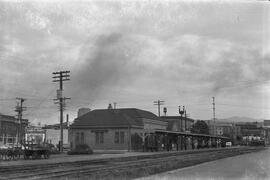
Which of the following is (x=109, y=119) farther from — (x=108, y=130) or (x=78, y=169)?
(x=78, y=169)

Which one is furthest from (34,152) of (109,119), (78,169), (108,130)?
(109,119)

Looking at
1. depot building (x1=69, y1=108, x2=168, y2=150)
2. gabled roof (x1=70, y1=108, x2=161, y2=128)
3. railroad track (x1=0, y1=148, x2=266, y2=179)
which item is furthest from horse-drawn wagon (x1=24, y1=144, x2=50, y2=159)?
gabled roof (x1=70, y1=108, x2=161, y2=128)

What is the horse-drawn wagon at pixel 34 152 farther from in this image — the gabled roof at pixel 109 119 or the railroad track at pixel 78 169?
the gabled roof at pixel 109 119

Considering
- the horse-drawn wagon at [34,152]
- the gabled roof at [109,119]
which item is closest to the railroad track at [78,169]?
the horse-drawn wagon at [34,152]

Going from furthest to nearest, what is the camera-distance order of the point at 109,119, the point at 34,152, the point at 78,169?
1. the point at 109,119
2. the point at 34,152
3. the point at 78,169

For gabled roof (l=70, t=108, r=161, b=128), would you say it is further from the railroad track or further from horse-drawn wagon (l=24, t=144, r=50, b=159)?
the railroad track

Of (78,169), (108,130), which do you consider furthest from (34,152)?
(108,130)

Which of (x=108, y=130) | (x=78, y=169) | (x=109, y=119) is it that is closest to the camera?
(x=78, y=169)

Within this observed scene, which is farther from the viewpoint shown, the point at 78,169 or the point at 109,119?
the point at 109,119

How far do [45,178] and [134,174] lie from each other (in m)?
4.25

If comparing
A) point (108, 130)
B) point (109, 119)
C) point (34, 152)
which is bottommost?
point (34, 152)

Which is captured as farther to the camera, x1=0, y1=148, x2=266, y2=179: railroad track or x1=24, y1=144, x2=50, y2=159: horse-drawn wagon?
x1=24, y1=144, x2=50, y2=159: horse-drawn wagon

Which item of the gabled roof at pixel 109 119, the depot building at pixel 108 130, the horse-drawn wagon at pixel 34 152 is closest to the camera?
the horse-drawn wagon at pixel 34 152

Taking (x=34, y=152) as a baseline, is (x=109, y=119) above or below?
above
